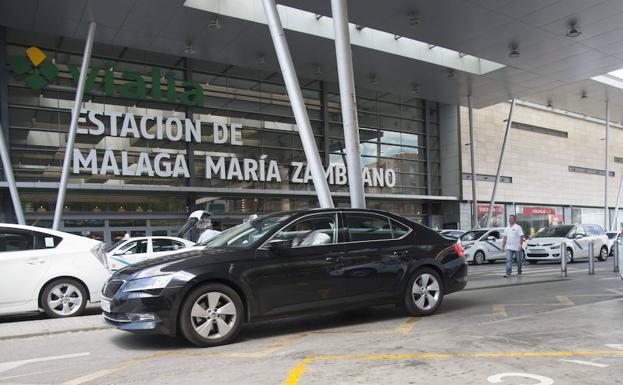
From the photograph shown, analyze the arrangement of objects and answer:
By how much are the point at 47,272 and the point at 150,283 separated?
3767 mm

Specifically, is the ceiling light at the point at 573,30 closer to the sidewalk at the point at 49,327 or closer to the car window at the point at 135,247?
the car window at the point at 135,247

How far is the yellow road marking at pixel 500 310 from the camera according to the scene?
26.2 ft

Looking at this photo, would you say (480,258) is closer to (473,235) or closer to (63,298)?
(473,235)

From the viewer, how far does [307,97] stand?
2800 cm

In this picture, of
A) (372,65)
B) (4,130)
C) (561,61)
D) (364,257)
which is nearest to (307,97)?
(372,65)

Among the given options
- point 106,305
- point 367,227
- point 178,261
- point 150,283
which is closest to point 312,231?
point 367,227

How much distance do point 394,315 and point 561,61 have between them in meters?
20.0

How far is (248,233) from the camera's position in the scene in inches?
280

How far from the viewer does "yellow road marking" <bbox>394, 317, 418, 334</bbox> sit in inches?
268

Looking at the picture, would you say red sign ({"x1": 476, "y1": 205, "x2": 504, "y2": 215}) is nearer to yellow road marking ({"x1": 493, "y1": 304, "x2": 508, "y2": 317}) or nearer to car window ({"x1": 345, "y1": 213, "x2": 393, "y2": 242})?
yellow road marking ({"x1": 493, "y1": 304, "x2": 508, "y2": 317})

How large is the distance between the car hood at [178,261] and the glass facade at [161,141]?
15.7 metres

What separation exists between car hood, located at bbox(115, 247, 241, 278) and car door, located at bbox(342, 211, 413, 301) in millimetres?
1624

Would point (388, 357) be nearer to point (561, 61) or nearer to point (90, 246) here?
point (90, 246)

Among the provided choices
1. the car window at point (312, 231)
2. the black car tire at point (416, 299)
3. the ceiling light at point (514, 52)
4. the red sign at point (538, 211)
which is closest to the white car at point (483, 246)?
the ceiling light at point (514, 52)
